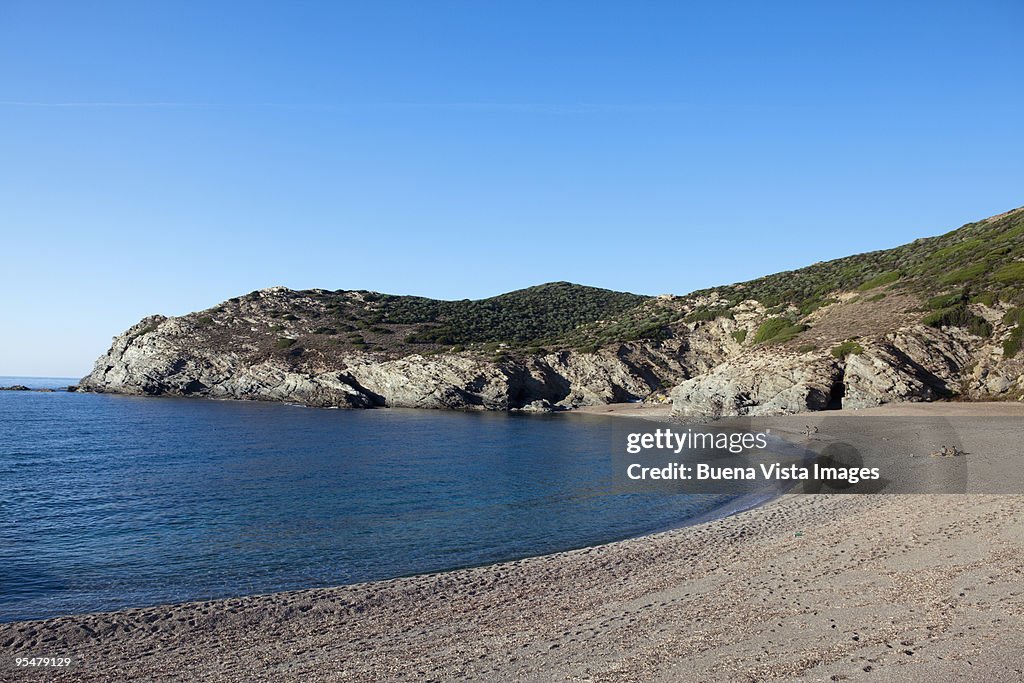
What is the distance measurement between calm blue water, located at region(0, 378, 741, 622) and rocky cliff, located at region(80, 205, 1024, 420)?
22273 mm

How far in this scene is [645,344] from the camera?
8119cm

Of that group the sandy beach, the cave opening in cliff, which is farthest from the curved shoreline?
the cave opening in cliff

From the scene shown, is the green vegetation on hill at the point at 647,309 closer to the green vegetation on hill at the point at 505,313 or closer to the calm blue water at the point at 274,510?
the green vegetation on hill at the point at 505,313

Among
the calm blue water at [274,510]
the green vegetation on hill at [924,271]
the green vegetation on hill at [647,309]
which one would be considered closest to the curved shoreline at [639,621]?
the calm blue water at [274,510]

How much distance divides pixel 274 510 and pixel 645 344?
63.7 metres

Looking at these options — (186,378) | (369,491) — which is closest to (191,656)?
(369,491)

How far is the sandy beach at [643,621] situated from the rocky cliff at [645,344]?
3585 centimetres

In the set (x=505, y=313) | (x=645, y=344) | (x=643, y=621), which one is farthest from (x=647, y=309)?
(x=643, y=621)

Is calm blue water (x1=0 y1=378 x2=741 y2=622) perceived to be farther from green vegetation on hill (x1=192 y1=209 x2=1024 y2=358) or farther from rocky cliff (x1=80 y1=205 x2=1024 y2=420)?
green vegetation on hill (x1=192 y1=209 x2=1024 y2=358)

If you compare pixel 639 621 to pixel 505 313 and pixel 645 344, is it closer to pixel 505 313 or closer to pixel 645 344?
pixel 645 344

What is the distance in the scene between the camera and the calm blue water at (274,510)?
16.0m

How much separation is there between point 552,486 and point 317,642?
1747 cm

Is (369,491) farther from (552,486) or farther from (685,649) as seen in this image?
(685,649)

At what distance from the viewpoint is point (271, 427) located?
175 feet
